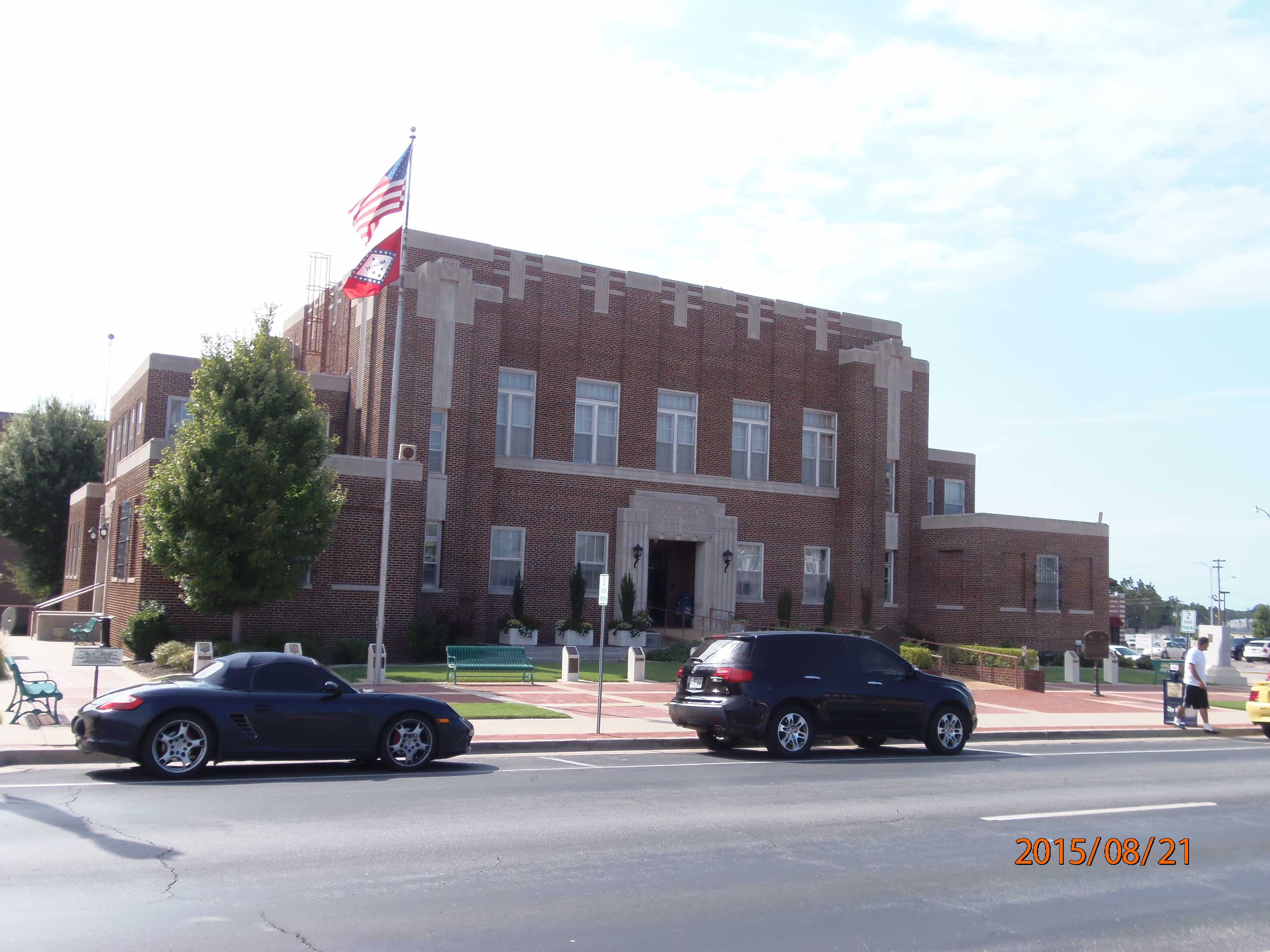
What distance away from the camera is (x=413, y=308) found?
31.8 meters

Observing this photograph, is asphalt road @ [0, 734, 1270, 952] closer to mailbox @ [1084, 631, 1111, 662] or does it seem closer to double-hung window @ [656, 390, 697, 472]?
mailbox @ [1084, 631, 1111, 662]

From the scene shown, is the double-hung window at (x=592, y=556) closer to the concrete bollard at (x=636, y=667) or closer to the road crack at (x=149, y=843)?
the concrete bollard at (x=636, y=667)

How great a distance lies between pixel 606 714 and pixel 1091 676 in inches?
947

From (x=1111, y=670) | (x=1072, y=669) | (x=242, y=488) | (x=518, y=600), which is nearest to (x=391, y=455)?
(x=242, y=488)

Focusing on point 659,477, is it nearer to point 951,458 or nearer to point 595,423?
point 595,423

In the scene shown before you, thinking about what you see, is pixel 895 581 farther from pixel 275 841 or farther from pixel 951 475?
pixel 275 841

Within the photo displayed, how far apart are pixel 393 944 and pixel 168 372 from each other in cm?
3152

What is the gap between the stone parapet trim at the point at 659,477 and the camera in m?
34.2

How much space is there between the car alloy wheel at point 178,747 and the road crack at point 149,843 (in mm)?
1000

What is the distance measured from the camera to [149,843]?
8586 millimetres

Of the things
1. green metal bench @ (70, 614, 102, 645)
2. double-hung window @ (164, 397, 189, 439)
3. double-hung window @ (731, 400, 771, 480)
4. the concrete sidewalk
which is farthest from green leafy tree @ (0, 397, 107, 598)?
double-hung window @ (731, 400, 771, 480)

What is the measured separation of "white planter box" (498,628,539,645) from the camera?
107 ft

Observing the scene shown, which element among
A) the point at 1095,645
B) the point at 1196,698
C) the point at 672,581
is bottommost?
the point at 1196,698
